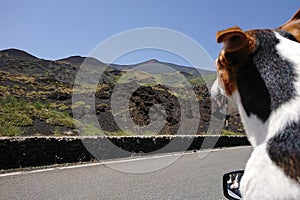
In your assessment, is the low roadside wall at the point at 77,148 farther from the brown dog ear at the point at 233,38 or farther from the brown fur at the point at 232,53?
the brown dog ear at the point at 233,38

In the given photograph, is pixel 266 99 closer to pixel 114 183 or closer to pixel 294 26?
pixel 294 26

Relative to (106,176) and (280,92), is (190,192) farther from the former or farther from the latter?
(280,92)

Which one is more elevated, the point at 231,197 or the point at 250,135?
the point at 250,135

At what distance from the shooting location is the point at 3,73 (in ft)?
97.9

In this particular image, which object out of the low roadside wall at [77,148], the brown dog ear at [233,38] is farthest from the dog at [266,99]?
the low roadside wall at [77,148]

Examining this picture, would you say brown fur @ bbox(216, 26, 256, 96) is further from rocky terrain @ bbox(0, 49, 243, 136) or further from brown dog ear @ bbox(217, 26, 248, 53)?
rocky terrain @ bbox(0, 49, 243, 136)

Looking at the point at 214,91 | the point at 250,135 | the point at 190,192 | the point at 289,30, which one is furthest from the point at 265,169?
the point at 190,192

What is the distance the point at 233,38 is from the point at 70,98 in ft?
89.4

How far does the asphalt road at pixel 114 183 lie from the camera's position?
6.56 m

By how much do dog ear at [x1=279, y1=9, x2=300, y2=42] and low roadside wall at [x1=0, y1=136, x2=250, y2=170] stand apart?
9018mm

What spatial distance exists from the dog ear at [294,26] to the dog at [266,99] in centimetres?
3

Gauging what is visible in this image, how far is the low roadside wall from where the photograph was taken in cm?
957

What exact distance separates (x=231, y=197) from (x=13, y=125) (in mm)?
15880

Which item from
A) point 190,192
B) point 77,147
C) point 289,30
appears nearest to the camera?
point 289,30
